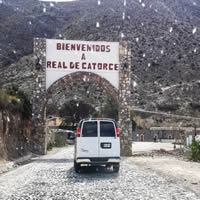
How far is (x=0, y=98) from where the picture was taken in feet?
59.1

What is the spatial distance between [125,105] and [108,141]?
39.1 ft

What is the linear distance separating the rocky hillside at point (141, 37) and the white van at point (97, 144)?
196ft

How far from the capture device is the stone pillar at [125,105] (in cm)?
2360

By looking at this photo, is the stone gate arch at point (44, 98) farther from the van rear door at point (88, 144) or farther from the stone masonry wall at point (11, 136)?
the van rear door at point (88, 144)

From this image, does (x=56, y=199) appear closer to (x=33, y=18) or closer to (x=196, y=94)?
(x=196, y=94)

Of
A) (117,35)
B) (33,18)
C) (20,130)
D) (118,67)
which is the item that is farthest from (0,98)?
(33,18)

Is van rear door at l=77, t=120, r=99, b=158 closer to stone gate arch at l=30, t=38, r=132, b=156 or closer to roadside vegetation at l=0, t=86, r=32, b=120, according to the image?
roadside vegetation at l=0, t=86, r=32, b=120

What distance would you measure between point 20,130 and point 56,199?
51.0ft

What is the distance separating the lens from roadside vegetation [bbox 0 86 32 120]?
18406mm

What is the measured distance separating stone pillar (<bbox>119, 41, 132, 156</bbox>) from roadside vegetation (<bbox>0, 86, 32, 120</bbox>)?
24.7 feet

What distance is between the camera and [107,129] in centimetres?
1246

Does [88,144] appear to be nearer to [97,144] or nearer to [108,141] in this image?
[97,144]

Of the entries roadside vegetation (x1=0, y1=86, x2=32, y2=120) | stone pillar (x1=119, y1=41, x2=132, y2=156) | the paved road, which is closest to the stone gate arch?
stone pillar (x1=119, y1=41, x2=132, y2=156)

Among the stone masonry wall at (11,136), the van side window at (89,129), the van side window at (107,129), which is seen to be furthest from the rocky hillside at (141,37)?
the van side window at (107,129)
